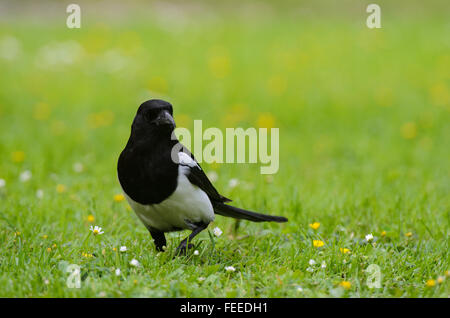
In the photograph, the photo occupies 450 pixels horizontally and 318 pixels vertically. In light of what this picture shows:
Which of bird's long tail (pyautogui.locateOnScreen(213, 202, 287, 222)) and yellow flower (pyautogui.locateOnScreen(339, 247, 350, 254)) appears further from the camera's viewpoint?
bird's long tail (pyautogui.locateOnScreen(213, 202, 287, 222))

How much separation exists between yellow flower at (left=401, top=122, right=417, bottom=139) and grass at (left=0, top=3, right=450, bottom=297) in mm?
50

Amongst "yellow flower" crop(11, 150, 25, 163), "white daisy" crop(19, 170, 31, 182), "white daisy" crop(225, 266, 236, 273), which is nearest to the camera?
"white daisy" crop(225, 266, 236, 273)

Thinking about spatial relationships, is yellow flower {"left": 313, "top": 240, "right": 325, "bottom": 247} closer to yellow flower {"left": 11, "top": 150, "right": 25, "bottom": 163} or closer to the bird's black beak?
the bird's black beak

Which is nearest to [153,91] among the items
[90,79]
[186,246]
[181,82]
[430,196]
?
[181,82]

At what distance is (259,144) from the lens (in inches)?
251

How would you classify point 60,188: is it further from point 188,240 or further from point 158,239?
point 188,240

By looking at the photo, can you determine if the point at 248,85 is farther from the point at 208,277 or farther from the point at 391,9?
the point at 391,9

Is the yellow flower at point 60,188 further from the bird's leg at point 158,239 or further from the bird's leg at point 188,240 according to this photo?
the bird's leg at point 188,240

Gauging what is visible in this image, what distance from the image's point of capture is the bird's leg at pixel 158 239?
3213 millimetres

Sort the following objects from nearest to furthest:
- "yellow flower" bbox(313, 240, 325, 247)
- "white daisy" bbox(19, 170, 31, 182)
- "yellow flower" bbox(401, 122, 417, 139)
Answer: "yellow flower" bbox(313, 240, 325, 247)
"white daisy" bbox(19, 170, 31, 182)
"yellow flower" bbox(401, 122, 417, 139)

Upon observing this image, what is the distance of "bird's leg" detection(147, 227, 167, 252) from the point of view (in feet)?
10.5

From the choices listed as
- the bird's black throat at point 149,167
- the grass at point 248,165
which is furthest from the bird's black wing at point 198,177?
the grass at point 248,165

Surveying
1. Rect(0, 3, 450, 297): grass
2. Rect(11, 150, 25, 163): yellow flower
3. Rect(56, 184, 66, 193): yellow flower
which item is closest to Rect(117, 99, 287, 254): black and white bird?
Rect(0, 3, 450, 297): grass
